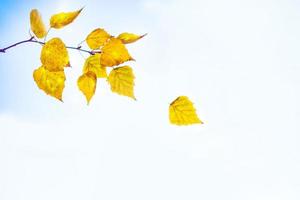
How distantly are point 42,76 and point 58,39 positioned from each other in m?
0.14

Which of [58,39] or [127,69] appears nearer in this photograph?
[58,39]

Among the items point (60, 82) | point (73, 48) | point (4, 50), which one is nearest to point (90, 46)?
point (73, 48)

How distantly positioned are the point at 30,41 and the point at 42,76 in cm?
15

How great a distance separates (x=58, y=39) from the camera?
0.95 meters

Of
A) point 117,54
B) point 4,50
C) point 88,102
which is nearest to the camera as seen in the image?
point 4,50

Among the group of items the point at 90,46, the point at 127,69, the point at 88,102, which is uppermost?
the point at 90,46

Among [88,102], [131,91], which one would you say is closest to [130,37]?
[131,91]

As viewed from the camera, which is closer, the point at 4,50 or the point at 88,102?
the point at 4,50

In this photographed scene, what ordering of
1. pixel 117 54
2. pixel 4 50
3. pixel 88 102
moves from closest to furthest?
pixel 4 50
pixel 117 54
pixel 88 102

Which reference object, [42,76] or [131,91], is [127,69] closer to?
[131,91]

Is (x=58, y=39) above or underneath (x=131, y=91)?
above

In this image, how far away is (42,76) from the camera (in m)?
0.97

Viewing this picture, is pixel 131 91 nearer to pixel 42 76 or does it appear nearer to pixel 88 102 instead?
pixel 88 102

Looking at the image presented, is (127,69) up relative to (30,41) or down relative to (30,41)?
down
